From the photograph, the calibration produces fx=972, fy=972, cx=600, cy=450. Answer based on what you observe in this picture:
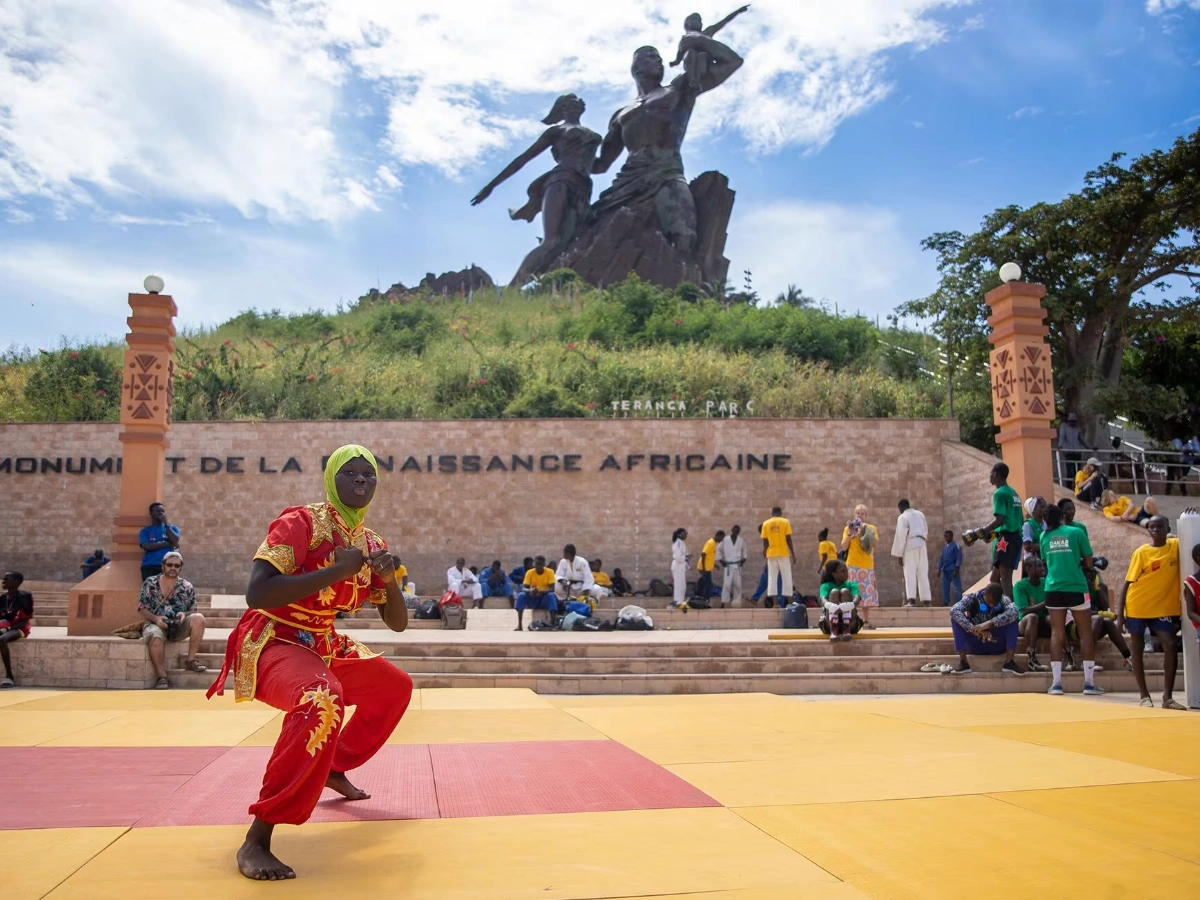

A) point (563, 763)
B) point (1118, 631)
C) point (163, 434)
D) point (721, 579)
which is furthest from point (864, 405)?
point (563, 763)

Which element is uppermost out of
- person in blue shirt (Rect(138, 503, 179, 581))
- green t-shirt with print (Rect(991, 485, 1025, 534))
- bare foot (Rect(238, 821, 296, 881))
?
green t-shirt with print (Rect(991, 485, 1025, 534))

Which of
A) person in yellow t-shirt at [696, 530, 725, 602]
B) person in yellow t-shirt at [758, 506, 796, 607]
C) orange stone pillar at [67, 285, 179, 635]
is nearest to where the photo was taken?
orange stone pillar at [67, 285, 179, 635]

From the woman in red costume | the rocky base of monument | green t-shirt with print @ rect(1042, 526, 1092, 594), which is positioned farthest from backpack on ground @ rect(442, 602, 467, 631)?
the rocky base of monument

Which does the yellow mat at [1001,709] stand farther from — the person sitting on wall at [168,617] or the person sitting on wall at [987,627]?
the person sitting on wall at [168,617]

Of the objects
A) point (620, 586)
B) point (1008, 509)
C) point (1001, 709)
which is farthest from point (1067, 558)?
point (620, 586)

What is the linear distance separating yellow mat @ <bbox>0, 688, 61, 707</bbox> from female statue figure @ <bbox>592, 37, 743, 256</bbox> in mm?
31431

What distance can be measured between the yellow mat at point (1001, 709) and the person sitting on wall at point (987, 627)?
836 mm

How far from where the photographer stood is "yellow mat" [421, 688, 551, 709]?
8.04 meters

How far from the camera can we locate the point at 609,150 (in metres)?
39.6

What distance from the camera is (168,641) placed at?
9.46 m

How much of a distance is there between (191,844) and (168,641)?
6326 mm

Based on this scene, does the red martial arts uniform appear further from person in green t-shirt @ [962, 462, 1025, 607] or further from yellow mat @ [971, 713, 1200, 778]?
person in green t-shirt @ [962, 462, 1025, 607]

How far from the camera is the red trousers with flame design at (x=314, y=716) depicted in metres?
3.47

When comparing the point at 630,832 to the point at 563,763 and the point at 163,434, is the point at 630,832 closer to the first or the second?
the point at 563,763
